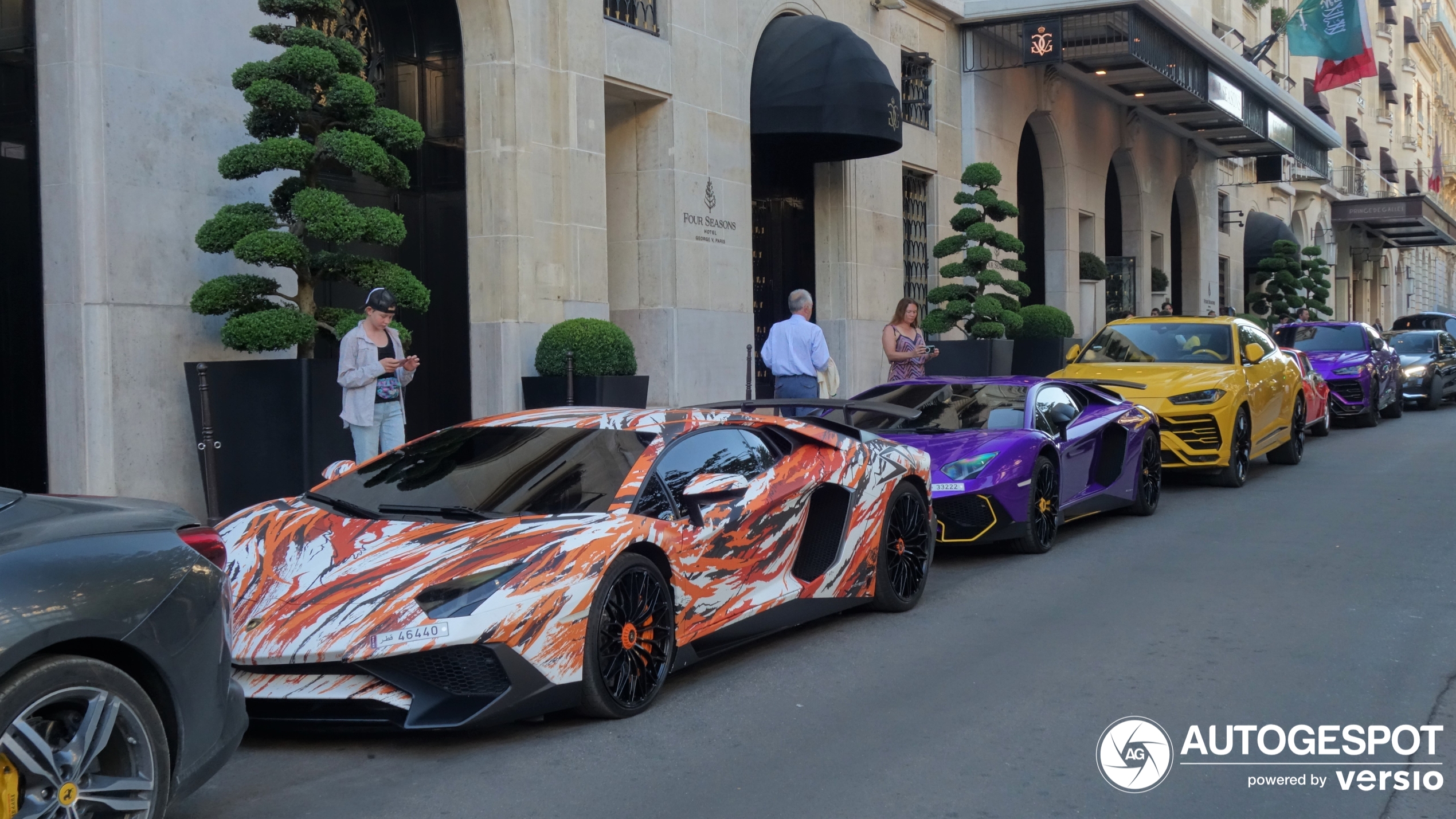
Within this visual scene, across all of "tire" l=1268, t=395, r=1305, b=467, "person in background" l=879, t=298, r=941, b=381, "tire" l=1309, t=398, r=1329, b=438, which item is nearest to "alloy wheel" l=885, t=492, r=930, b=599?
"person in background" l=879, t=298, r=941, b=381

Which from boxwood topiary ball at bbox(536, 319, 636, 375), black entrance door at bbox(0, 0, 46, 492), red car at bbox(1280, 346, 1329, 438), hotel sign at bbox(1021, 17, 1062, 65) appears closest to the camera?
black entrance door at bbox(0, 0, 46, 492)

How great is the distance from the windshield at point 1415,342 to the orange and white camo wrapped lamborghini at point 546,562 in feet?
76.3

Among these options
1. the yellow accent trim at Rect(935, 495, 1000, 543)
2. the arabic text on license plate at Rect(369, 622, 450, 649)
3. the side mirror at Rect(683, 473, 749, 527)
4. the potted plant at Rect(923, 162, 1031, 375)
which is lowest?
the yellow accent trim at Rect(935, 495, 1000, 543)

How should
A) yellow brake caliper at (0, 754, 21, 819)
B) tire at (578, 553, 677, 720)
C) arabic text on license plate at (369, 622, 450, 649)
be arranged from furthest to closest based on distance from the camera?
1. tire at (578, 553, 677, 720)
2. arabic text on license plate at (369, 622, 450, 649)
3. yellow brake caliper at (0, 754, 21, 819)

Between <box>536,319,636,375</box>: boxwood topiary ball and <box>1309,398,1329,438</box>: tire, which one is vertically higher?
<box>536,319,636,375</box>: boxwood topiary ball

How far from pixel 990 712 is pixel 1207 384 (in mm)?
8845

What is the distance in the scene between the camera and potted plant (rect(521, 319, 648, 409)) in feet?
44.3

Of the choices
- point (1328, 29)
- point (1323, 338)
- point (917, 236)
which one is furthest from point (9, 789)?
point (1328, 29)

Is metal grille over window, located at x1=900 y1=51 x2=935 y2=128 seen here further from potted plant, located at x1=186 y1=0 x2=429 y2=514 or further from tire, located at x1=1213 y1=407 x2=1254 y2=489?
potted plant, located at x1=186 y1=0 x2=429 y2=514

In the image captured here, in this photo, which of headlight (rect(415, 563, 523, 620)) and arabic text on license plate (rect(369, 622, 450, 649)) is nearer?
arabic text on license plate (rect(369, 622, 450, 649))

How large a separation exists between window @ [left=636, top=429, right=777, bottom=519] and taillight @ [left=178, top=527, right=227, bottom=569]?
2026 millimetres

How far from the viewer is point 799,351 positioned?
13219mm

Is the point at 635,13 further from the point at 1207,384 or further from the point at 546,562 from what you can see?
the point at 546,562

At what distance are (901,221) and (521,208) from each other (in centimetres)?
925
